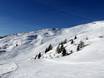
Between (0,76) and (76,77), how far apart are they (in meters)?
6.88

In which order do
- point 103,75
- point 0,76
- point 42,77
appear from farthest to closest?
point 0,76 < point 42,77 < point 103,75

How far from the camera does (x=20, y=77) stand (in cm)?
1620

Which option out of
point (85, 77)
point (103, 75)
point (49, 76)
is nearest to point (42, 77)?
point (49, 76)

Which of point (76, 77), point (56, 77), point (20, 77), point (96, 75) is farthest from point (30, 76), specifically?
point (96, 75)

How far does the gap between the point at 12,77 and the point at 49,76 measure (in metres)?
3.17

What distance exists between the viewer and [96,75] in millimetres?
14586

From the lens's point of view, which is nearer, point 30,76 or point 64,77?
point 64,77

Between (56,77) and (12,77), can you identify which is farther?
(12,77)

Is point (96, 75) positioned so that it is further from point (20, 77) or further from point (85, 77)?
point (20, 77)

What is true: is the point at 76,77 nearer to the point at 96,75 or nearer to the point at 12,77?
the point at 96,75

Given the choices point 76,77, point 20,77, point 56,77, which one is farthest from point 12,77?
point 76,77

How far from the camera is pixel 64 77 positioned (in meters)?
15.0

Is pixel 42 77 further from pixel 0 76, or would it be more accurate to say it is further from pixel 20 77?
pixel 0 76

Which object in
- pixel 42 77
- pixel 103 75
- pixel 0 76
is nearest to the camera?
pixel 103 75
